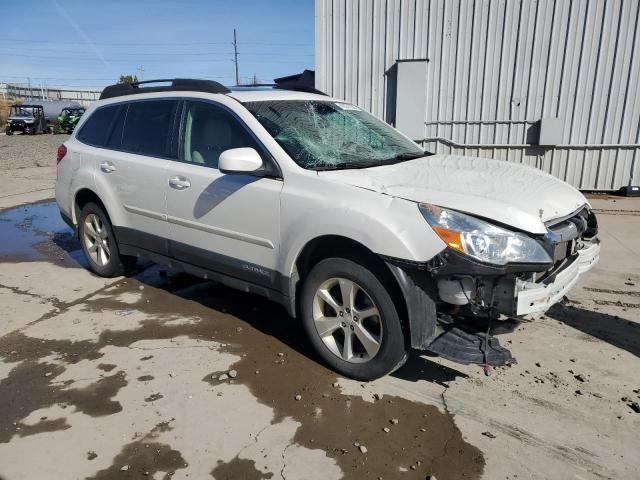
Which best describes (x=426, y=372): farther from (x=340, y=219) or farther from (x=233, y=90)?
(x=233, y=90)

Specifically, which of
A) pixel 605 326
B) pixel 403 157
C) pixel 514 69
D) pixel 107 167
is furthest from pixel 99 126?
pixel 514 69

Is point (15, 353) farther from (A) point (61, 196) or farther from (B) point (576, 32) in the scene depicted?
(B) point (576, 32)

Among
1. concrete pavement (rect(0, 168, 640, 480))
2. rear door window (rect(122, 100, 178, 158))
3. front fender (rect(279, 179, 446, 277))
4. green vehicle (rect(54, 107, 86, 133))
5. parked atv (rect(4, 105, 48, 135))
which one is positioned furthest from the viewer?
green vehicle (rect(54, 107, 86, 133))

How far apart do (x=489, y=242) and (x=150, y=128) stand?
10.4 feet

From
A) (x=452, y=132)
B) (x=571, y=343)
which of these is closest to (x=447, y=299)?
(x=571, y=343)

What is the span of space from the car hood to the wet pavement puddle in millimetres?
1210

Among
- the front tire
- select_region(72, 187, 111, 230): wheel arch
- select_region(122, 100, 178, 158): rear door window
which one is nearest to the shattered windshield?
the front tire

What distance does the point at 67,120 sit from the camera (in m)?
33.3

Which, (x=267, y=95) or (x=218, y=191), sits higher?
(x=267, y=95)

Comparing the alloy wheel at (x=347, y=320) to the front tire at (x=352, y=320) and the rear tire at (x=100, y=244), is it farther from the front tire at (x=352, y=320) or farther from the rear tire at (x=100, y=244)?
the rear tire at (x=100, y=244)

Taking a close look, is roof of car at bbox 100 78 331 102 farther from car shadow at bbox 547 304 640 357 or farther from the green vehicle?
the green vehicle

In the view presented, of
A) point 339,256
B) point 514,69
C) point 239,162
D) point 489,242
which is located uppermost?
point 514,69

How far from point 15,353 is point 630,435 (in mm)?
4048

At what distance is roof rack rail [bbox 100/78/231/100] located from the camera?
3.99 metres
